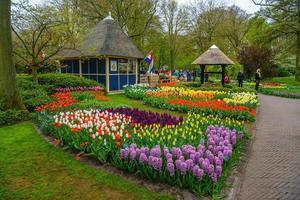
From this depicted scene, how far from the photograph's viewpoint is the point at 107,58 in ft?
72.0

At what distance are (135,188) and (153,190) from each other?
32 cm

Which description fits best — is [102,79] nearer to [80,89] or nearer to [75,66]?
[75,66]

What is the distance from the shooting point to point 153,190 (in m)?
5.02

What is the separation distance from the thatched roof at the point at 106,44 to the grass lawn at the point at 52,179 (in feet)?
49.6

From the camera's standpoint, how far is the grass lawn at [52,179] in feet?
15.8

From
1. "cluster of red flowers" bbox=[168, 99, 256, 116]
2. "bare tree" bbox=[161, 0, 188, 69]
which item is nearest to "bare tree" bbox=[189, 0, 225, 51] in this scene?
"bare tree" bbox=[161, 0, 188, 69]

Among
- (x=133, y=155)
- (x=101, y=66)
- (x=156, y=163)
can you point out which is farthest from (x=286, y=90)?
(x=156, y=163)

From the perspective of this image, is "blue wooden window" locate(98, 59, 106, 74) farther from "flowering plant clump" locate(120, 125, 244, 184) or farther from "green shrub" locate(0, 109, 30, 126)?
"flowering plant clump" locate(120, 125, 244, 184)

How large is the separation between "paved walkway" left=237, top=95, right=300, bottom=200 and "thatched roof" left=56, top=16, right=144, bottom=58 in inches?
546

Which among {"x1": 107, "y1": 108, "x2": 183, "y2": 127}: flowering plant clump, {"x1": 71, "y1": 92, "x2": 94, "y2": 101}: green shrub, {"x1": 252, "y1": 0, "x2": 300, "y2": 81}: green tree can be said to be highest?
{"x1": 252, "y1": 0, "x2": 300, "y2": 81}: green tree

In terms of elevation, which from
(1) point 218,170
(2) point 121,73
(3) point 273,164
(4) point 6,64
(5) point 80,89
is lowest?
(3) point 273,164

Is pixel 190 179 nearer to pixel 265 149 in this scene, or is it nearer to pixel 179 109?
pixel 265 149

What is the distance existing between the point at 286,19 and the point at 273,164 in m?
32.0

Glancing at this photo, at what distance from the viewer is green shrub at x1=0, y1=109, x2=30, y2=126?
9898 mm
